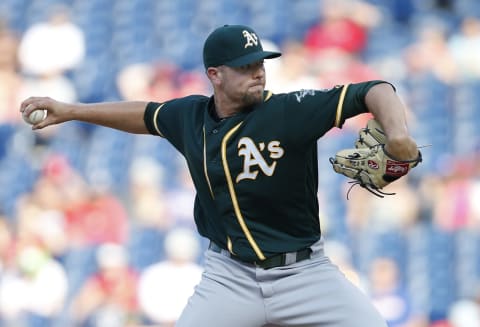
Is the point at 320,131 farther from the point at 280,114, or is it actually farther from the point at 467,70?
the point at 467,70

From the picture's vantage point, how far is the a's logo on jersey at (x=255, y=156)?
361cm

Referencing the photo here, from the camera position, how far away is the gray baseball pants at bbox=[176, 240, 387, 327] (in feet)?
11.8

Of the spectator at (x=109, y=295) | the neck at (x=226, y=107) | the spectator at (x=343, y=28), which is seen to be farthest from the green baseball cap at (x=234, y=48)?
the spectator at (x=343, y=28)

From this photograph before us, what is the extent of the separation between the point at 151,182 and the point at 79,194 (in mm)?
677

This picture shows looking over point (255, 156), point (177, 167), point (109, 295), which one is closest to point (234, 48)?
point (255, 156)

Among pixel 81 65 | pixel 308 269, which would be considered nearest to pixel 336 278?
pixel 308 269

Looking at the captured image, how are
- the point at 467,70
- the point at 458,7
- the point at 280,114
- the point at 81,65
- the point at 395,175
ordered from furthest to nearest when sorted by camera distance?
the point at 81,65
the point at 458,7
the point at 467,70
the point at 280,114
the point at 395,175

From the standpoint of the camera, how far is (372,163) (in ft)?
11.4

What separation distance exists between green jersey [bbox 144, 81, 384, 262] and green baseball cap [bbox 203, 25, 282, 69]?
16 cm

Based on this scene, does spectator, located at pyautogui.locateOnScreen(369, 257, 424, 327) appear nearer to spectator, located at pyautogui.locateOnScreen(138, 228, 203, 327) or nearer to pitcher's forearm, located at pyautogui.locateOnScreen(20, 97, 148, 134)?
spectator, located at pyautogui.locateOnScreen(138, 228, 203, 327)

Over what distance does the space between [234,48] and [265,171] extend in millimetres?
428

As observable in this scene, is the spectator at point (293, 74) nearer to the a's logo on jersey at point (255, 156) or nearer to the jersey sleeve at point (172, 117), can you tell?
the jersey sleeve at point (172, 117)

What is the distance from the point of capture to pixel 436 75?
8.35 meters

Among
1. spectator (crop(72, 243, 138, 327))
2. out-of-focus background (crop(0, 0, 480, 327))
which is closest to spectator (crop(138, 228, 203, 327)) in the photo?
out-of-focus background (crop(0, 0, 480, 327))
